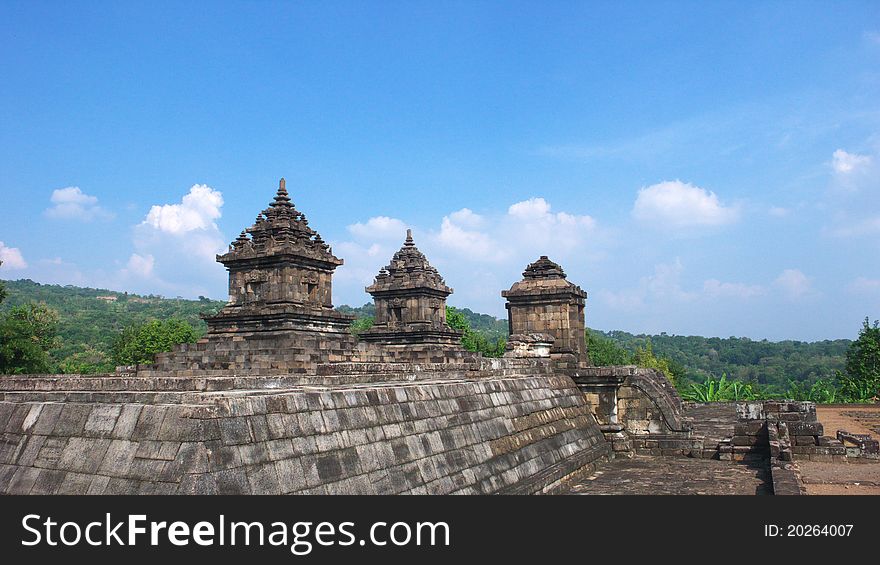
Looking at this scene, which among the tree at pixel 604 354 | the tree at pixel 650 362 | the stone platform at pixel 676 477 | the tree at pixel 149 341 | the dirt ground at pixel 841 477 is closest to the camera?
the dirt ground at pixel 841 477

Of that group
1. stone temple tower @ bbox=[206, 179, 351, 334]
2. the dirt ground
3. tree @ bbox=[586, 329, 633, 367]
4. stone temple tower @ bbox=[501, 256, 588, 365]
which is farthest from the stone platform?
tree @ bbox=[586, 329, 633, 367]

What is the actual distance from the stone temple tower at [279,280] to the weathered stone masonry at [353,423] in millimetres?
2902

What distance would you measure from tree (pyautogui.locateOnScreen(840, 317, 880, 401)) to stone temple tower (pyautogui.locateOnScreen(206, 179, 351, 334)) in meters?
28.1

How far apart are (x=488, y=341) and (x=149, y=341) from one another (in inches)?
1531

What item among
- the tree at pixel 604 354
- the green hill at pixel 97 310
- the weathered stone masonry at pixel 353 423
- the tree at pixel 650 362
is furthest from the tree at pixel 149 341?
the tree at pixel 650 362

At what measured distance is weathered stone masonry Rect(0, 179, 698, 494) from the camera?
467cm

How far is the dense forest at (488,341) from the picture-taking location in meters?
70.6

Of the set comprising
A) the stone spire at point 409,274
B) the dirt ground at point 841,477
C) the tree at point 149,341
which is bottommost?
the dirt ground at point 841,477

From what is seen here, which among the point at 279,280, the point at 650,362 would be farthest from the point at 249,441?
the point at 650,362

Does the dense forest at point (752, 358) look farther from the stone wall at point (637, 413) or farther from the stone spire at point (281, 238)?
the stone wall at point (637, 413)

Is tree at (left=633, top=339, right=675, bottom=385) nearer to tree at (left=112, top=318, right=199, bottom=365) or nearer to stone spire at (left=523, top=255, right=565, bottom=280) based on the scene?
tree at (left=112, top=318, right=199, bottom=365)

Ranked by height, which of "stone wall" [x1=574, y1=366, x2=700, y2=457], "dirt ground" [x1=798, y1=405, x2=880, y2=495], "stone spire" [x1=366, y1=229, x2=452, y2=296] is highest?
"stone spire" [x1=366, y1=229, x2=452, y2=296]
